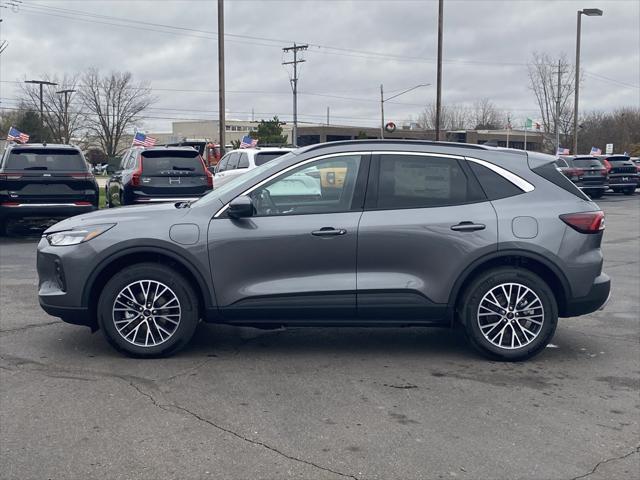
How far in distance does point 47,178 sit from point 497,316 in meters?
10.3

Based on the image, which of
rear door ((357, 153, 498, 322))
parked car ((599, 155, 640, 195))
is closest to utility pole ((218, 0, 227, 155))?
parked car ((599, 155, 640, 195))

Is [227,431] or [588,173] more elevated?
[588,173]

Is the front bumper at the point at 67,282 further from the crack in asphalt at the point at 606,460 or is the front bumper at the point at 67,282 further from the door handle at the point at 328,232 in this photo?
the crack in asphalt at the point at 606,460

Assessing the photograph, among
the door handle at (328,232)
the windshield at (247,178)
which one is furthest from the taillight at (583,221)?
the windshield at (247,178)

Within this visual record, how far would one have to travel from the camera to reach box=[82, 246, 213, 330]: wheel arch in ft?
19.4

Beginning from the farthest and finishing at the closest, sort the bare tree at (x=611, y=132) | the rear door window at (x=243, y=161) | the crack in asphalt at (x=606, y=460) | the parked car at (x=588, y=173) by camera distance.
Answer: the bare tree at (x=611, y=132) < the parked car at (x=588, y=173) < the rear door window at (x=243, y=161) < the crack in asphalt at (x=606, y=460)

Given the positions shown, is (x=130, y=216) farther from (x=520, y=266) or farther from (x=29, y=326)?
(x=520, y=266)

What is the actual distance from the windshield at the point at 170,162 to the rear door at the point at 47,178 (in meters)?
1.85

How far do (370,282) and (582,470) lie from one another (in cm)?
231

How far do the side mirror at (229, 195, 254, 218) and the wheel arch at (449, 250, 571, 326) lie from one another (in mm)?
1738

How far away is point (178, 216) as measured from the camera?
6.02 m

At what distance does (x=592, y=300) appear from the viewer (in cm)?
614

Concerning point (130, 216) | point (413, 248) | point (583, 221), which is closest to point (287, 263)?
point (413, 248)

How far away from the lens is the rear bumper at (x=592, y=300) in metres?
6.11
